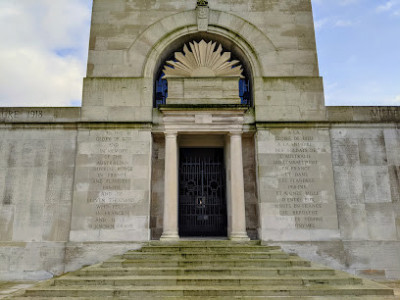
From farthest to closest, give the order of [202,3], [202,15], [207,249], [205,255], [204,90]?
[202,3] → [202,15] → [204,90] → [207,249] → [205,255]

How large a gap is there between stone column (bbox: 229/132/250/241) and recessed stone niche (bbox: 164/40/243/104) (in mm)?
1644

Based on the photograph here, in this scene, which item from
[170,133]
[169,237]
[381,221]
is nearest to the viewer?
[169,237]

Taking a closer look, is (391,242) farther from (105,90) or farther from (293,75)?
(105,90)

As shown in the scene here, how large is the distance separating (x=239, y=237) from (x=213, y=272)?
265 cm

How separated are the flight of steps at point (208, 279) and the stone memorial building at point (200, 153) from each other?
64.5 inches

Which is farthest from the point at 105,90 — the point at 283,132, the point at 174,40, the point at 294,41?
the point at 294,41

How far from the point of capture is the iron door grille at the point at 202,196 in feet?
41.5

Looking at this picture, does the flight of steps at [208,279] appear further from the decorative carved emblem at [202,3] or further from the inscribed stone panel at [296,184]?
the decorative carved emblem at [202,3]

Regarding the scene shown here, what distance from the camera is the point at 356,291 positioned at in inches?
295

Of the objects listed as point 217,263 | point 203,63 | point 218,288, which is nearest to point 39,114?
point 203,63

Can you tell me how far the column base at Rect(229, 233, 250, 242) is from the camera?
35.8ft

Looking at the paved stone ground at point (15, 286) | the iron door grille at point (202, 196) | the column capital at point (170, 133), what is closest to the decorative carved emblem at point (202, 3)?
the column capital at point (170, 133)

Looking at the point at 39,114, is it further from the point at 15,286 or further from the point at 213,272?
the point at 213,272

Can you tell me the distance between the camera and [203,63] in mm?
12953
